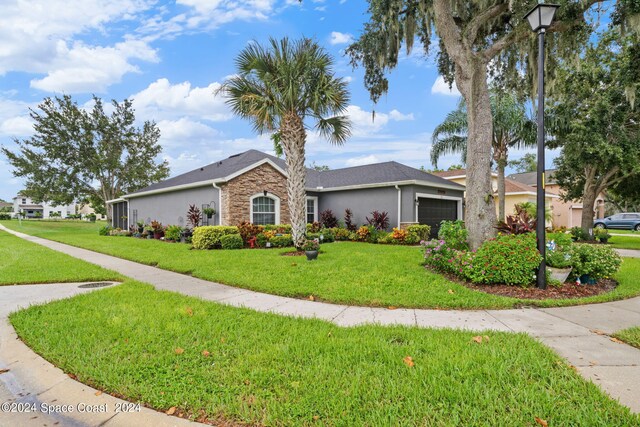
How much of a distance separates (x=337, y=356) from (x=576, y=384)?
1921mm

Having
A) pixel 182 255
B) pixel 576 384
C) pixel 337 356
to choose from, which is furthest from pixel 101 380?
pixel 182 255

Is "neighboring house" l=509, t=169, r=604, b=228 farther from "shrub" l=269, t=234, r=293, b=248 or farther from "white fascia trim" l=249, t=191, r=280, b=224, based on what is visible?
"shrub" l=269, t=234, r=293, b=248

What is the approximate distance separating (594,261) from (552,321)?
2.96 m

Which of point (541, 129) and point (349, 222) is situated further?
point (349, 222)

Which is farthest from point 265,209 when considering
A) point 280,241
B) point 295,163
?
point 295,163

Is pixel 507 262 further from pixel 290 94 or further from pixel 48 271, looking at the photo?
pixel 48 271

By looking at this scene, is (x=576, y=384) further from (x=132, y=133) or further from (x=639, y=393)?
(x=132, y=133)

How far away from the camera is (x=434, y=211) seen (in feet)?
53.2

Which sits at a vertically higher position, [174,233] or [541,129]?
[541,129]

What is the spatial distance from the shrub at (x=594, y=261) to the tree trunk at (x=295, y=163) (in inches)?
281

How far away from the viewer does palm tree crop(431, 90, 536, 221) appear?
1488 centimetres

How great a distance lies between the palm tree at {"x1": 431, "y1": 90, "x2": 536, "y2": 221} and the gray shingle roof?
1748 mm

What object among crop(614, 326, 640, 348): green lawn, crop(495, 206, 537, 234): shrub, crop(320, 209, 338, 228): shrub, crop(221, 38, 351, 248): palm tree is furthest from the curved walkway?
crop(320, 209, 338, 228): shrub

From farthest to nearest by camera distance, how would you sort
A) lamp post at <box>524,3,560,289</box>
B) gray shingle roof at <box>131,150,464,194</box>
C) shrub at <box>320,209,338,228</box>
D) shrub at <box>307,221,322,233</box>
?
shrub at <box>320,209,338,228</box> < shrub at <box>307,221,322,233</box> < gray shingle roof at <box>131,150,464,194</box> < lamp post at <box>524,3,560,289</box>
